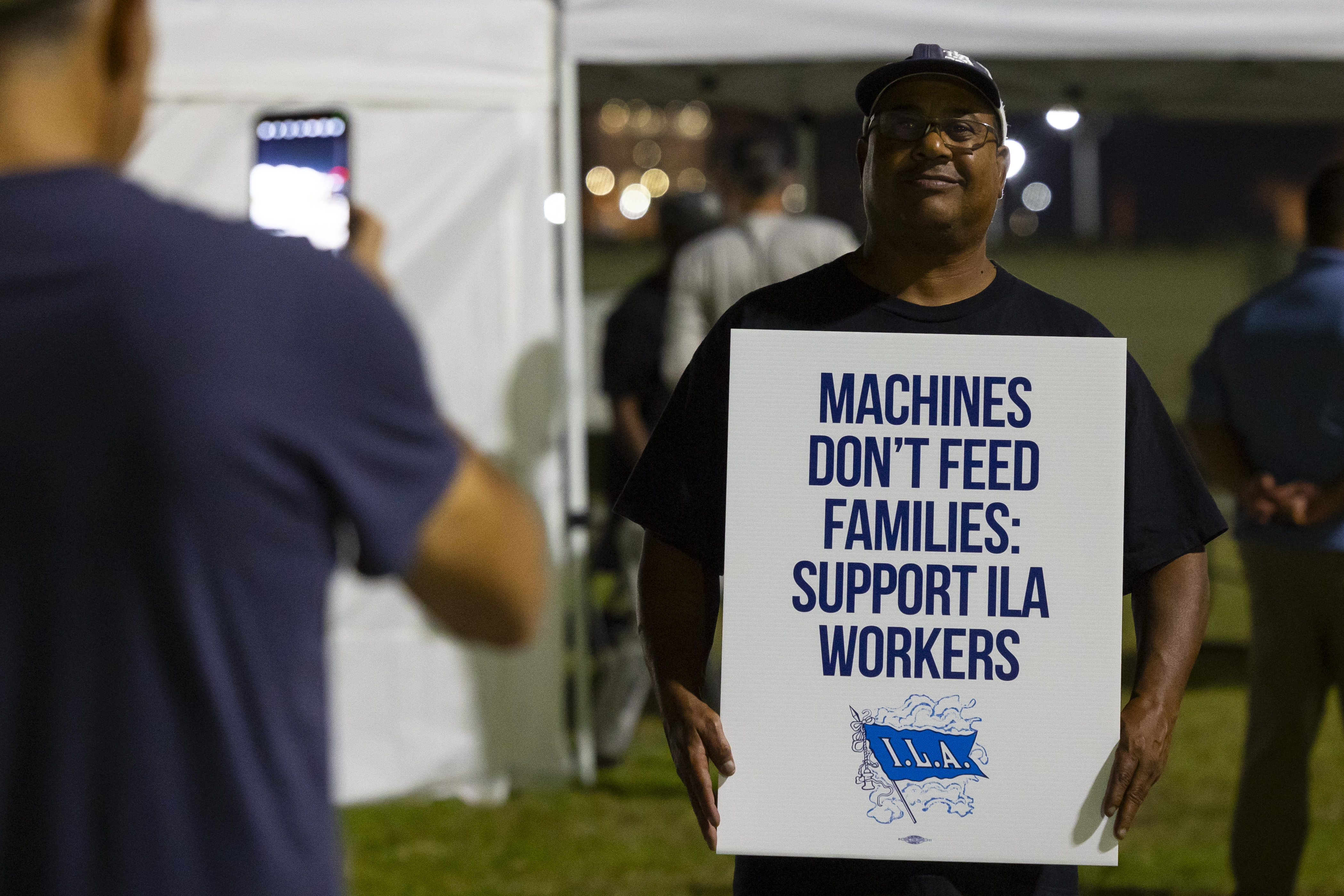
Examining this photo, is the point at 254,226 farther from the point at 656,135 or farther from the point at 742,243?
the point at 656,135

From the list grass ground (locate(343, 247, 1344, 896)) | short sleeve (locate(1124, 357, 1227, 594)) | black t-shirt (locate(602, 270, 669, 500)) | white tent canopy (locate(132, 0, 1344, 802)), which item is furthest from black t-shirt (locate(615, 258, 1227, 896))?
black t-shirt (locate(602, 270, 669, 500))

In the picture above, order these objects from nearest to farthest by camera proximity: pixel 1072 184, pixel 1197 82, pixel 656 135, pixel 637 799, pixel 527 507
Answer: pixel 527 507, pixel 637 799, pixel 1197 82, pixel 1072 184, pixel 656 135

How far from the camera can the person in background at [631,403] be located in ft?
17.2

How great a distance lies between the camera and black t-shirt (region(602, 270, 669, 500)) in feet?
17.3

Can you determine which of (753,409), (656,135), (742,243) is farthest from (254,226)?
(656,135)

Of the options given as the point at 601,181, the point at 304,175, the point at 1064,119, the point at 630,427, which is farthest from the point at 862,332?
the point at 601,181

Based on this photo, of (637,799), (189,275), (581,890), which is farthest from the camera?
(637,799)

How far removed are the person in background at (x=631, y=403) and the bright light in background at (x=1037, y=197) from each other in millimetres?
31923

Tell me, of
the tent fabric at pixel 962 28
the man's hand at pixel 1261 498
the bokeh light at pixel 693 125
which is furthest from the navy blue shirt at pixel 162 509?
the bokeh light at pixel 693 125

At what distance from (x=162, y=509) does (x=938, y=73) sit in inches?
49.0

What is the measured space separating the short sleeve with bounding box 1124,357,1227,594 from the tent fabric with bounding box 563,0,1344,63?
269cm

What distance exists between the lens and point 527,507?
1.12m

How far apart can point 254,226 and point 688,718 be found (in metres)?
0.96

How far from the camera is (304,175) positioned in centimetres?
366
